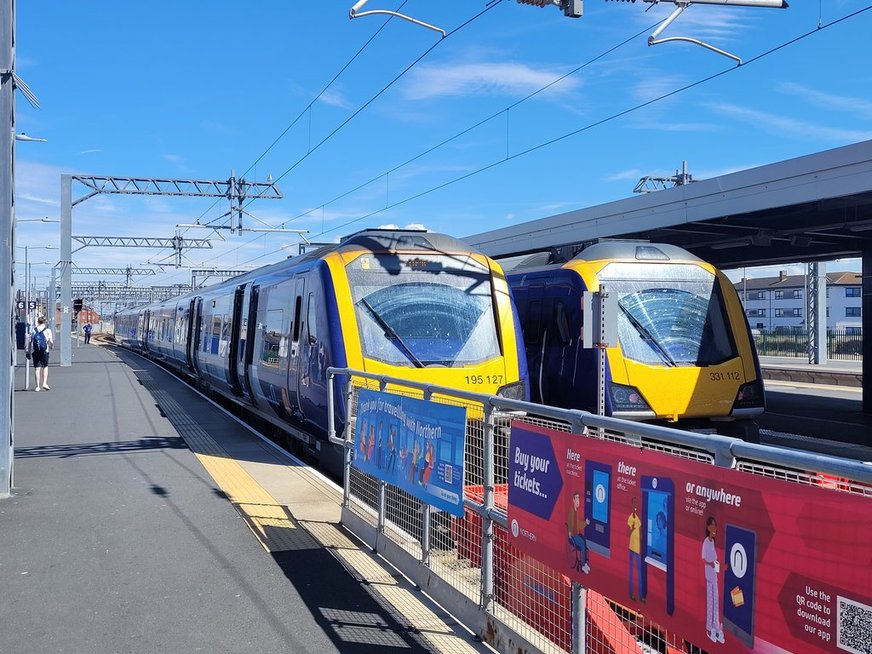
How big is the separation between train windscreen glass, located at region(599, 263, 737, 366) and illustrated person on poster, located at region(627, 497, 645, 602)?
702 cm

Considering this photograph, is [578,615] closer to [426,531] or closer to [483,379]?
[426,531]

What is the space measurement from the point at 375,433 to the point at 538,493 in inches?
99.4

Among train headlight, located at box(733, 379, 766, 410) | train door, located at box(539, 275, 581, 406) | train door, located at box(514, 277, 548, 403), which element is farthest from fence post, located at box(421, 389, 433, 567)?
train headlight, located at box(733, 379, 766, 410)

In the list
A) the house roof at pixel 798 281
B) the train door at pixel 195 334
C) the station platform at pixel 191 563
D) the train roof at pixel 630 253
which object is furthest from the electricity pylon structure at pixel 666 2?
the house roof at pixel 798 281

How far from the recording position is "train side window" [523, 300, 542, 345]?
12.1 meters

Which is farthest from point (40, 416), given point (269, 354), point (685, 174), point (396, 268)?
point (685, 174)

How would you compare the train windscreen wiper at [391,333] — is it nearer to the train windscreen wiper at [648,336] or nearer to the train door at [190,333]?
the train windscreen wiper at [648,336]

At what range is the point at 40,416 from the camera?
583 inches

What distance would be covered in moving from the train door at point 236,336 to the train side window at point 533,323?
5368 millimetres

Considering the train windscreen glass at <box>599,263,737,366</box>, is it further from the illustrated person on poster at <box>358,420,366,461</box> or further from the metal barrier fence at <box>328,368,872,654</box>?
the metal barrier fence at <box>328,368,872,654</box>

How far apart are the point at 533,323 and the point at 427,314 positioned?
296 centimetres

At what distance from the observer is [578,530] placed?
3867 millimetres

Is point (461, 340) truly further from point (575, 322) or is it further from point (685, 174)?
point (685, 174)

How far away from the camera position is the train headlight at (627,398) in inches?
398
